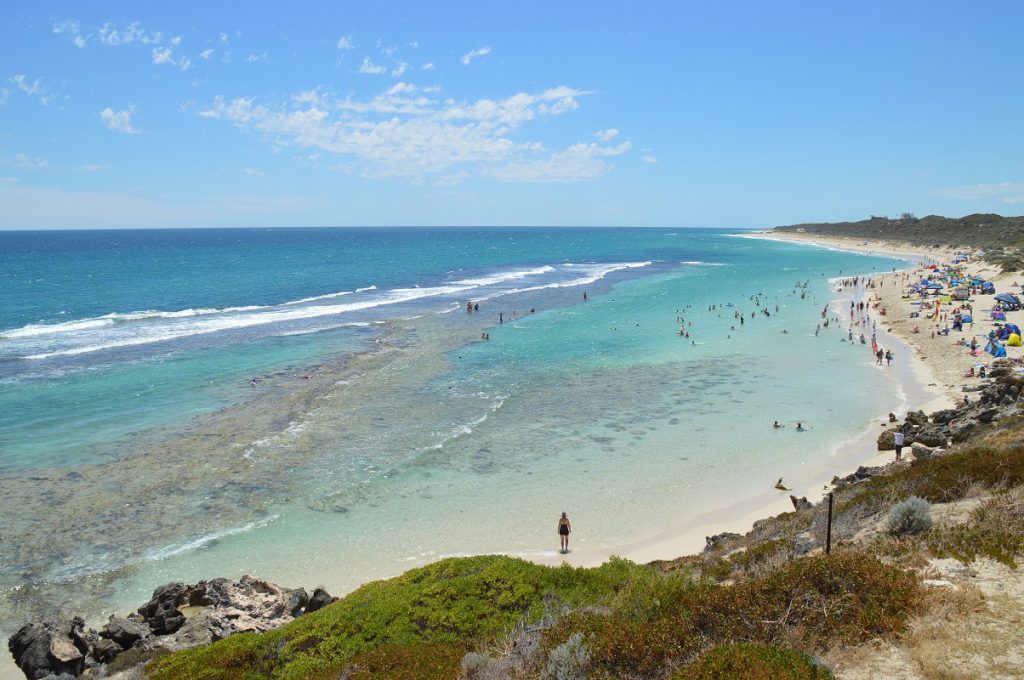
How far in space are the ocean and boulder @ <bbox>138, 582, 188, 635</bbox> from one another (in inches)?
68.3

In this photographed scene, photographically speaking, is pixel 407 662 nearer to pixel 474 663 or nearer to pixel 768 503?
pixel 474 663

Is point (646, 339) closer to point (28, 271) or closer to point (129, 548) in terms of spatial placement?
point (129, 548)

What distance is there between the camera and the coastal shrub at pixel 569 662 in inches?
292

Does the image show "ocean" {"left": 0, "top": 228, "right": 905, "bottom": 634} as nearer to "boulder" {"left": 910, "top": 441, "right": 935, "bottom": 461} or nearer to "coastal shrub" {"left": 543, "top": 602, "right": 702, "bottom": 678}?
"boulder" {"left": 910, "top": 441, "right": 935, "bottom": 461}

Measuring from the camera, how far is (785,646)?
24.6 feet

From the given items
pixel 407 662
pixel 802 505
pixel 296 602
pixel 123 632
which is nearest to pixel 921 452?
pixel 802 505

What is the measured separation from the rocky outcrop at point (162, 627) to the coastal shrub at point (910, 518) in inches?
432

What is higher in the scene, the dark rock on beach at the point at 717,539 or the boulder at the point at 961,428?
the boulder at the point at 961,428

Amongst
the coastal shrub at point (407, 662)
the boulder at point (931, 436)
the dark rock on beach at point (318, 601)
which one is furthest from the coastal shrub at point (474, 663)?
the boulder at point (931, 436)

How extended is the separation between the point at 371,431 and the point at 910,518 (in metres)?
19.7

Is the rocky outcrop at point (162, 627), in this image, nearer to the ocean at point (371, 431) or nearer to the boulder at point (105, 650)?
the boulder at point (105, 650)

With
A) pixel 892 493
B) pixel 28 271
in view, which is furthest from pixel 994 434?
pixel 28 271

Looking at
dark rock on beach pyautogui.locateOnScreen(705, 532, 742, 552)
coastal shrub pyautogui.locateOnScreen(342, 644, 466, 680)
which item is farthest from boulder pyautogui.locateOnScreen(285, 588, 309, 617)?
dark rock on beach pyautogui.locateOnScreen(705, 532, 742, 552)

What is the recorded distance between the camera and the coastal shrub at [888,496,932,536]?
408 inches
